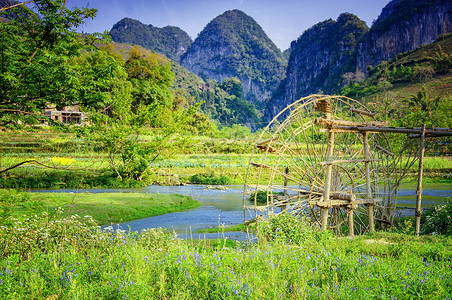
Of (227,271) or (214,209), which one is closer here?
(227,271)

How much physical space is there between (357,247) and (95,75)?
5859 millimetres

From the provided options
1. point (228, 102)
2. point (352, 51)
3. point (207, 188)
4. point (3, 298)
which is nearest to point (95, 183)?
point (207, 188)

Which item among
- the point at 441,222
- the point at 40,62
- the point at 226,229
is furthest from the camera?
the point at 226,229

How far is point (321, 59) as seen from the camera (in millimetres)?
151625

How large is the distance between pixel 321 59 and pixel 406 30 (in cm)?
4633

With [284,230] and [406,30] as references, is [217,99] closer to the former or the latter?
[406,30]

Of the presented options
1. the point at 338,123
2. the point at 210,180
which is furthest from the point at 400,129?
the point at 210,180

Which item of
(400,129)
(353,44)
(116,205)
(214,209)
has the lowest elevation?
(214,209)

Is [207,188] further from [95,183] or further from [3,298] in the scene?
[3,298]

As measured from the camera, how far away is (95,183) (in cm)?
2070

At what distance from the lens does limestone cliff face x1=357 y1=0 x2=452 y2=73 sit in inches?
4114

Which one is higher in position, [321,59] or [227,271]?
[321,59]

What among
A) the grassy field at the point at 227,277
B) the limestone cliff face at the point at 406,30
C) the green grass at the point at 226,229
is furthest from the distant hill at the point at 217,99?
the grassy field at the point at 227,277

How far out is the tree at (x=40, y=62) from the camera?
19.2 feet
